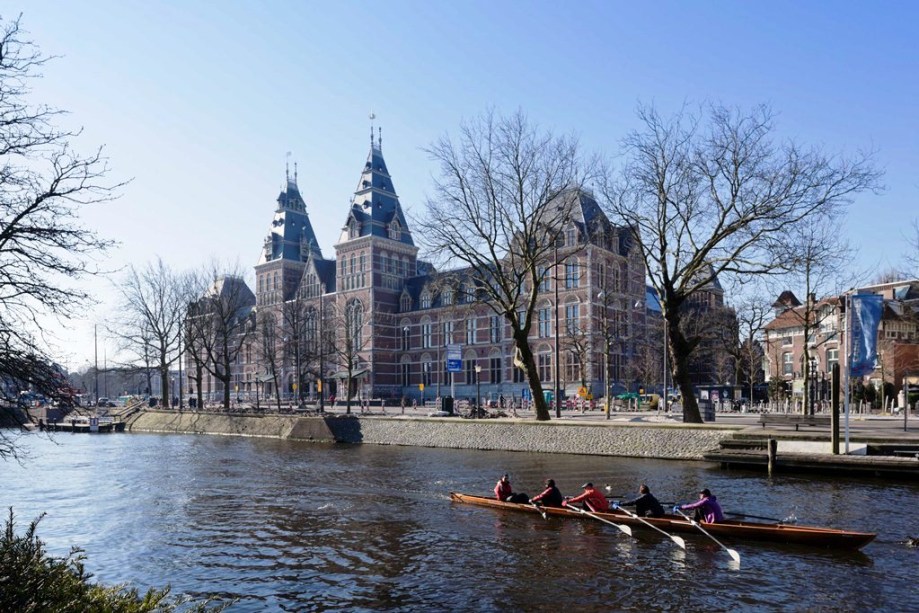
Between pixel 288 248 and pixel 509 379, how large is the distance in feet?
132

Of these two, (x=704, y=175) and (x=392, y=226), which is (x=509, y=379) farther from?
(x=704, y=175)

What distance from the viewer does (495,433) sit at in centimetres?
3728

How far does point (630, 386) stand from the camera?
67.5m

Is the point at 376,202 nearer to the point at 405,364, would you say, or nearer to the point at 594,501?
the point at 405,364

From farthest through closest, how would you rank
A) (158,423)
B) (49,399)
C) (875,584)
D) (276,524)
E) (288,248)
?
1. (288,248)
2. (158,423)
3. (276,524)
4. (875,584)
5. (49,399)

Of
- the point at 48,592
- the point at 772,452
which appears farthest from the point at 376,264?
the point at 48,592

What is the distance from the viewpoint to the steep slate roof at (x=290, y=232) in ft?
311

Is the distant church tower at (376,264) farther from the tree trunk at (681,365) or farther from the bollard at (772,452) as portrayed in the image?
the bollard at (772,452)

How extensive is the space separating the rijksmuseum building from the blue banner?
30128 millimetres

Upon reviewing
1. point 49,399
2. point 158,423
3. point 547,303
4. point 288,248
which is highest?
point 288,248

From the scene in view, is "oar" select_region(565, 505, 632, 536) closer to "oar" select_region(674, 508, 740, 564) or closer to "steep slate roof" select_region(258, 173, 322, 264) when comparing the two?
"oar" select_region(674, 508, 740, 564)

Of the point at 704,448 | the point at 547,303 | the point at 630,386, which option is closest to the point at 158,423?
the point at 547,303

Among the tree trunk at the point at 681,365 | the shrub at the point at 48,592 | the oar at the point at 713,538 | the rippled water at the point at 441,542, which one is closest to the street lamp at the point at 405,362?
the rippled water at the point at 441,542

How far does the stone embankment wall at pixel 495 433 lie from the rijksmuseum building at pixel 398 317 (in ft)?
29.6
